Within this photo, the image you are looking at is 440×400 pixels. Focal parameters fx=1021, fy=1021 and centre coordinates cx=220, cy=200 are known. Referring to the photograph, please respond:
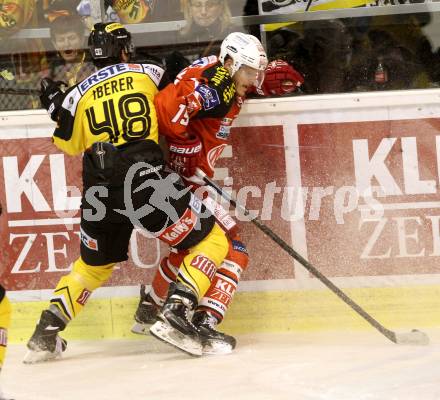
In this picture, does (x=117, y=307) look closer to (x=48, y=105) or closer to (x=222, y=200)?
(x=222, y=200)

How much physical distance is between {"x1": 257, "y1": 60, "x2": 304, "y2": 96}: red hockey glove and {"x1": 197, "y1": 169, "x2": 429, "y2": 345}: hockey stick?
0.49m

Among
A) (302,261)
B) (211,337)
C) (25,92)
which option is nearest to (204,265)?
(211,337)

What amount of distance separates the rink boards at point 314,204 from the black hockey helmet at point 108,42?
513 mm

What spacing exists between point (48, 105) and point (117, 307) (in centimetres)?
101

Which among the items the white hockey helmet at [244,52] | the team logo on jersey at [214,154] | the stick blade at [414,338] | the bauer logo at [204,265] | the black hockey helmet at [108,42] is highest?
the black hockey helmet at [108,42]

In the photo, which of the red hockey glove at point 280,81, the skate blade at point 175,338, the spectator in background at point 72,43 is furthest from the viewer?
the spectator in background at point 72,43

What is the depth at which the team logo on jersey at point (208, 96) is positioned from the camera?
4.10 metres

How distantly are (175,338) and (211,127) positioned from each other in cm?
91

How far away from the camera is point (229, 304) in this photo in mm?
4387

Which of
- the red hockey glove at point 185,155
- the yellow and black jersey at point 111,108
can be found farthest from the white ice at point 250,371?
the yellow and black jersey at point 111,108

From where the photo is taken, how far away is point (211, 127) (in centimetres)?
434

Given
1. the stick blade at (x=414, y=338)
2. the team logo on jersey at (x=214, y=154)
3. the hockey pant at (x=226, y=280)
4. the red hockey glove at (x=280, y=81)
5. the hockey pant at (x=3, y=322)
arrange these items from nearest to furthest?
the hockey pant at (x=3, y=322) → the stick blade at (x=414, y=338) → the hockey pant at (x=226, y=280) → the team logo on jersey at (x=214, y=154) → the red hockey glove at (x=280, y=81)

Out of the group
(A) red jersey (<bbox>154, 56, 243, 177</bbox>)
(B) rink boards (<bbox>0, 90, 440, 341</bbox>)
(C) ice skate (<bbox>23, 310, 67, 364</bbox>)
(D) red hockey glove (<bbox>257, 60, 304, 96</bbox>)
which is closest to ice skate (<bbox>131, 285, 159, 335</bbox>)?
(B) rink boards (<bbox>0, 90, 440, 341</bbox>)

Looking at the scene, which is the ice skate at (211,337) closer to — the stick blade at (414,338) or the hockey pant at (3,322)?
the stick blade at (414,338)
